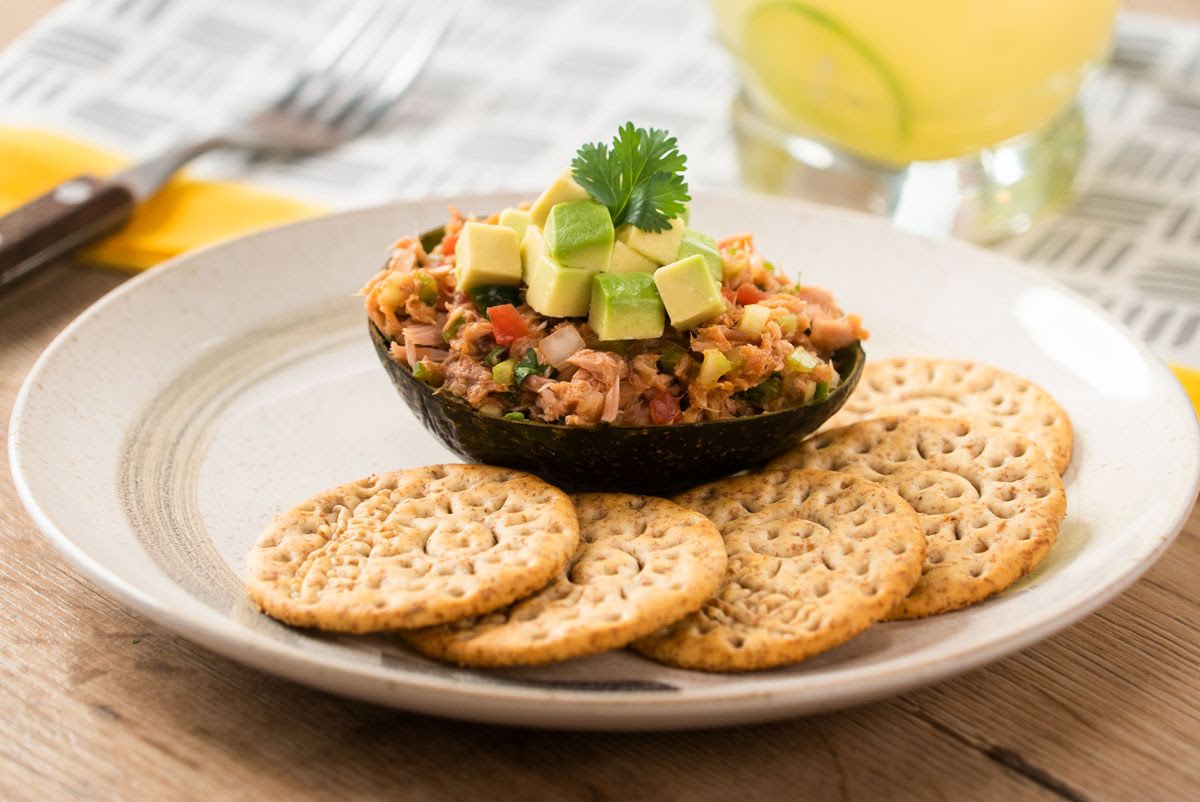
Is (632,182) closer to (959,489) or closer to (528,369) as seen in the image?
(528,369)

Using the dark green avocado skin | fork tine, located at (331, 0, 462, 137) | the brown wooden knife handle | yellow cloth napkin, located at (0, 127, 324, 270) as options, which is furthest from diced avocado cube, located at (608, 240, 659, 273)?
fork tine, located at (331, 0, 462, 137)

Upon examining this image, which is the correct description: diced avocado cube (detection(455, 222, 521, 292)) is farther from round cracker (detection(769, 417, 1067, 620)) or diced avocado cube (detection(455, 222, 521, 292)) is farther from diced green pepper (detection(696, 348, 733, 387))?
round cracker (detection(769, 417, 1067, 620))

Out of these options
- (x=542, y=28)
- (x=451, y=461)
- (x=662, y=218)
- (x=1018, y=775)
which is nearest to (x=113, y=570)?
(x=451, y=461)

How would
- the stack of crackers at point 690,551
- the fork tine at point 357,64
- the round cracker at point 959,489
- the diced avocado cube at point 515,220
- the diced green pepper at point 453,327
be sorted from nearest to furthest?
the stack of crackers at point 690,551 < the round cracker at point 959,489 < the diced green pepper at point 453,327 < the diced avocado cube at point 515,220 < the fork tine at point 357,64

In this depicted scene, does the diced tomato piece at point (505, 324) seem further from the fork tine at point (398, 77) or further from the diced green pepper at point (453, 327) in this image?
the fork tine at point (398, 77)

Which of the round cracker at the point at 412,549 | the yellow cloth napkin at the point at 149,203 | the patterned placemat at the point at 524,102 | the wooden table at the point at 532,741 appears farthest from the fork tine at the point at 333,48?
the wooden table at the point at 532,741

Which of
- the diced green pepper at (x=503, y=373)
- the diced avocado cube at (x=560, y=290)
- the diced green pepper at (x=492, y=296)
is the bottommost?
the diced green pepper at (x=503, y=373)

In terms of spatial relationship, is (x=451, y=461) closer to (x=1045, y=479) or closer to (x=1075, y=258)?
(x=1045, y=479)
